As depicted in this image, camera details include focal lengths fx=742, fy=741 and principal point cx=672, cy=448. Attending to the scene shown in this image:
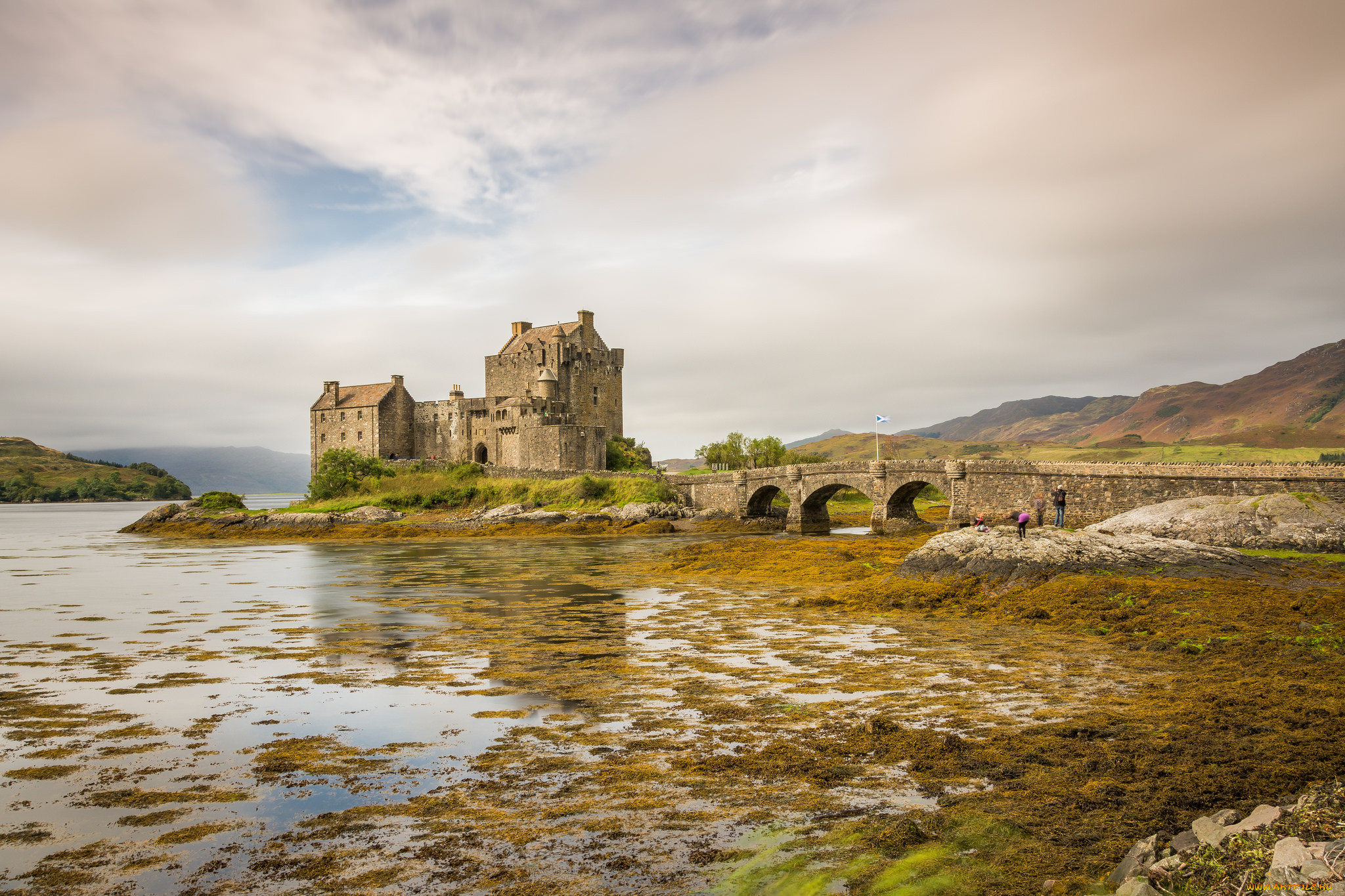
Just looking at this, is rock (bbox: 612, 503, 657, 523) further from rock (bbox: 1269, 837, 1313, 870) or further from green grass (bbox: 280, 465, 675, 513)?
rock (bbox: 1269, 837, 1313, 870)

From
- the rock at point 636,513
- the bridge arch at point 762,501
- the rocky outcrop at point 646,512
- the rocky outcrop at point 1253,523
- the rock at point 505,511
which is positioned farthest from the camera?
the rock at point 505,511

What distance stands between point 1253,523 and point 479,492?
5611cm

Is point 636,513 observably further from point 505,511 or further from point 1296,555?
point 1296,555

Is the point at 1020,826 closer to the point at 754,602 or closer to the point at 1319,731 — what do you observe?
the point at 1319,731

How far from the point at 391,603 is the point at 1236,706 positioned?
2032 centimetres

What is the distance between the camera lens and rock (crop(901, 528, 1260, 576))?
19.4 m

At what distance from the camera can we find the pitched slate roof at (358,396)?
267 feet

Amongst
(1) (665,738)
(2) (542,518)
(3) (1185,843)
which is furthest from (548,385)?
(3) (1185,843)

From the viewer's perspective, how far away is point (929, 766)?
7.75 metres

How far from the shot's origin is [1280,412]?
132625mm

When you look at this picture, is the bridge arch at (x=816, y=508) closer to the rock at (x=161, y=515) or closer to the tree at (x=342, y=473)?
the tree at (x=342, y=473)

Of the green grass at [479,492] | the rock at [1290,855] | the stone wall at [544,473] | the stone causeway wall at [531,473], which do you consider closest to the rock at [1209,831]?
the rock at [1290,855]

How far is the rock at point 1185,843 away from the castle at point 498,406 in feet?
226

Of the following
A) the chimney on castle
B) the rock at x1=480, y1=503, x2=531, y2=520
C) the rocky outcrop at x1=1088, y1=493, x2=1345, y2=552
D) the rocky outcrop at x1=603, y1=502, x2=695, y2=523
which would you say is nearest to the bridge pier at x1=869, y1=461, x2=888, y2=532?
the rocky outcrop at x1=603, y1=502, x2=695, y2=523
